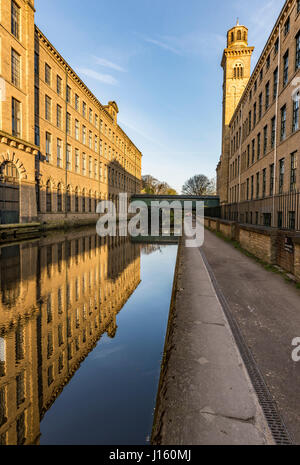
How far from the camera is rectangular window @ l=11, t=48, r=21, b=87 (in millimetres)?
20078

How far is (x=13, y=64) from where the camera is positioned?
2017 centimetres

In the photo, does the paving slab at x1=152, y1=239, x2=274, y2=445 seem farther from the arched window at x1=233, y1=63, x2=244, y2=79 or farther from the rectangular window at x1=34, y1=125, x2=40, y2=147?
the arched window at x1=233, y1=63, x2=244, y2=79

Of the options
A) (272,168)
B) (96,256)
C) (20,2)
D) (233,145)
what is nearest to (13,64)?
(20,2)

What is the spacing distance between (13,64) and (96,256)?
65.1 feet

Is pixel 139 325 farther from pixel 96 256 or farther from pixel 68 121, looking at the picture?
pixel 68 121

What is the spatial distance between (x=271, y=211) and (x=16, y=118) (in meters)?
22.6

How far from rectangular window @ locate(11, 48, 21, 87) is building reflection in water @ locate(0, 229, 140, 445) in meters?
18.5

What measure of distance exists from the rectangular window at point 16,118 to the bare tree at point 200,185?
72171 mm

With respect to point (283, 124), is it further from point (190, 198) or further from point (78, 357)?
point (190, 198)

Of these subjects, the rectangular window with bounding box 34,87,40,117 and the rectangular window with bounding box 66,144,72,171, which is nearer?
the rectangular window with bounding box 34,87,40,117

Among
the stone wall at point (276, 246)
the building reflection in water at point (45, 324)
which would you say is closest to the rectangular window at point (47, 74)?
the building reflection in water at point (45, 324)

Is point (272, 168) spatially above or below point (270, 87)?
below

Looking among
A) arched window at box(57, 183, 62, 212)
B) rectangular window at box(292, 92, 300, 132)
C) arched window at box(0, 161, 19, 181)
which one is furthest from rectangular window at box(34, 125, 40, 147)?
rectangular window at box(292, 92, 300, 132)
